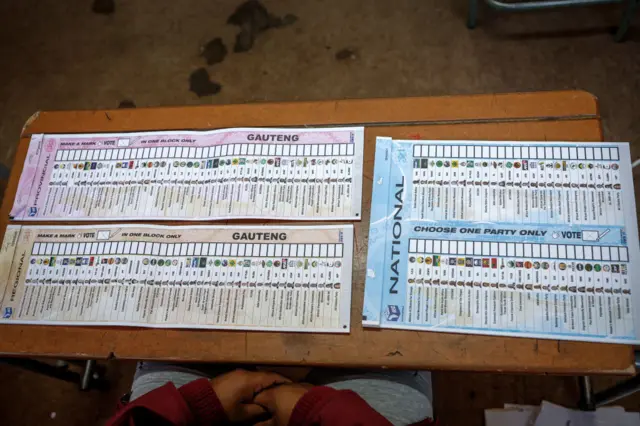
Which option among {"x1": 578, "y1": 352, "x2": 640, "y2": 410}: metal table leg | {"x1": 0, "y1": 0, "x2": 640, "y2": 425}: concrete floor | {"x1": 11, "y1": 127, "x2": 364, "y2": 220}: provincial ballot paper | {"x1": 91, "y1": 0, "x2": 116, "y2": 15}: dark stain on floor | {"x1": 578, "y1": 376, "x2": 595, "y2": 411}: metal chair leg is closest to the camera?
{"x1": 11, "y1": 127, "x2": 364, "y2": 220}: provincial ballot paper

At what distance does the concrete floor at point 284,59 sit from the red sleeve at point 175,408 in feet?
3.11

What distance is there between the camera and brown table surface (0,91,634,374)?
39.3 inches

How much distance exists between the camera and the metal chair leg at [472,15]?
199 cm

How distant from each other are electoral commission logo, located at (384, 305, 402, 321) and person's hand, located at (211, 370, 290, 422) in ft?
0.88

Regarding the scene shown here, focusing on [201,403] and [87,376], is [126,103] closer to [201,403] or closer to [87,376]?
[87,376]

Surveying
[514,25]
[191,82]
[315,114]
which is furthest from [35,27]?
[514,25]

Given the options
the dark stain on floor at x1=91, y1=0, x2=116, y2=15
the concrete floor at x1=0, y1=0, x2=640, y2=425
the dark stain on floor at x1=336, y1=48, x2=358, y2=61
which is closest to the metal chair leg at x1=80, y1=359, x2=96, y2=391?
the concrete floor at x1=0, y1=0, x2=640, y2=425

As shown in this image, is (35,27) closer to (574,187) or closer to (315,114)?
(315,114)

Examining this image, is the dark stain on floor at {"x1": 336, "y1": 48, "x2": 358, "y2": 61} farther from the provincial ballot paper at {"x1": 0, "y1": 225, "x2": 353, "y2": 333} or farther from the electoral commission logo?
the electoral commission logo

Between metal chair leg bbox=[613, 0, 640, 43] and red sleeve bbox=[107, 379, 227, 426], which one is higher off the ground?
metal chair leg bbox=[613, 0, 640, 43]

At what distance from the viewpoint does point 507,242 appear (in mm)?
1058

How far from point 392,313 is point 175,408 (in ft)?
1.47

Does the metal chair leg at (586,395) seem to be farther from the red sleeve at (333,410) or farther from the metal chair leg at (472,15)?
the metal chair leg at (472,15)

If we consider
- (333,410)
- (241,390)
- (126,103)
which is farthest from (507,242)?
(126,103)
